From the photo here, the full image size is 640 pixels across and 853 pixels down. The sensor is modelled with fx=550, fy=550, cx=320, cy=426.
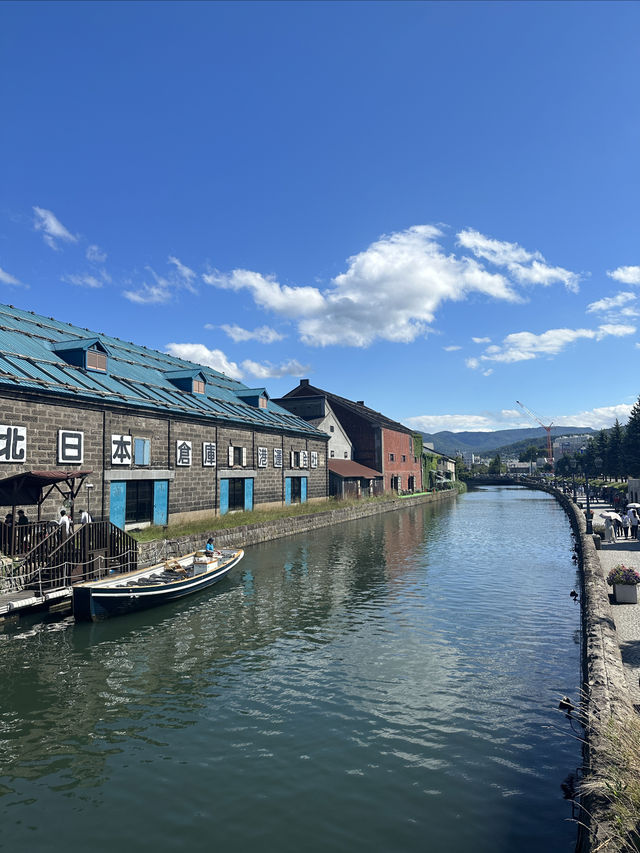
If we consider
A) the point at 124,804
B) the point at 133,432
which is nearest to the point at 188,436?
the point at 133,432

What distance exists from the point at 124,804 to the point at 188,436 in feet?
90.7

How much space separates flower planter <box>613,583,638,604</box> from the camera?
16.8 meters

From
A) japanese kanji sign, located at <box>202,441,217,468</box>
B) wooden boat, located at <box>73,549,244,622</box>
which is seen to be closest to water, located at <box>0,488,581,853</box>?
wooden boat, located at <box>73,549,244,622</box>

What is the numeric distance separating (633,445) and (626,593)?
4938 centimetres

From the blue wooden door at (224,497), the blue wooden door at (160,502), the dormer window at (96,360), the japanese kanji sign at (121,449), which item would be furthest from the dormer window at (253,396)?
the japanese kanji sign at (121,449)

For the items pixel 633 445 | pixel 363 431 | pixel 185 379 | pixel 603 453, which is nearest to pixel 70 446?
pixel 185 379

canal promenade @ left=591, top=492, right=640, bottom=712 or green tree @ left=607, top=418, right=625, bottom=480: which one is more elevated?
green tree @ left=607, top=418, right=625, bottom=480

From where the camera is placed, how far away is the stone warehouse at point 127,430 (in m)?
24.4

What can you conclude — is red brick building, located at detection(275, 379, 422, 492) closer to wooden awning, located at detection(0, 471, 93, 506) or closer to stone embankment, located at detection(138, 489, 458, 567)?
stone embankment, located at detection(138, 489, 458, 567)

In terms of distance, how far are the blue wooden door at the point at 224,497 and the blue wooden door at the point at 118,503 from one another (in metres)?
9.73

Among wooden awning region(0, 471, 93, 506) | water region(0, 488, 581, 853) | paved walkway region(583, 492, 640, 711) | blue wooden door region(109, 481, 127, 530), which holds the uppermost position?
wooden awning region(0, 471, 93, 506)

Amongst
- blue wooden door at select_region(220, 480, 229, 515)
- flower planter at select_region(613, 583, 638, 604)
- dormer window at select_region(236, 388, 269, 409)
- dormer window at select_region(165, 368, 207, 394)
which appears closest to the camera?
flower planter at select_region(613, 583, 638, 604)

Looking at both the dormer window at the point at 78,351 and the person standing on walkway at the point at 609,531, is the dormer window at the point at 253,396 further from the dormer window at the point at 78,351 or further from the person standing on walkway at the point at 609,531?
the person standing on walkway at the point at 609,531

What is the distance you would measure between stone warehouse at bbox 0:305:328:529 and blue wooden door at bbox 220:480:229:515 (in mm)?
71
